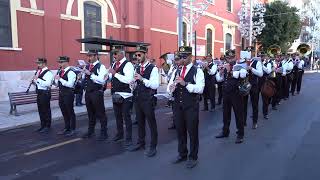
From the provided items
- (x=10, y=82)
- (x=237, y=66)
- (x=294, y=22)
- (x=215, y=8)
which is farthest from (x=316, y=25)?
(x=237, y=66)

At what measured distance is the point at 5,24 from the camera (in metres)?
16.5

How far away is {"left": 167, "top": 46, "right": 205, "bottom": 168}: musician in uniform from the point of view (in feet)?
21.9

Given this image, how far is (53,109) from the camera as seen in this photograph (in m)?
14.3

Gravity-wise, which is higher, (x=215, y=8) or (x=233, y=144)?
(x=215, y=8)

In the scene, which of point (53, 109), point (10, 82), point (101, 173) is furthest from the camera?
point (10, 82)

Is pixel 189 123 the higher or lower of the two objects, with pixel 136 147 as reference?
higher

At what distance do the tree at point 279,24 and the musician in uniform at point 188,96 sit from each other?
117 ft

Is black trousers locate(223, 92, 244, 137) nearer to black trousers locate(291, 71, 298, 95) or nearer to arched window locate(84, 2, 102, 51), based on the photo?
black trousers locate(291, 71, 298, 95)

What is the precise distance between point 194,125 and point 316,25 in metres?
62.1

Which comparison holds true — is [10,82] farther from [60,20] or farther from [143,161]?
A: [143,161]

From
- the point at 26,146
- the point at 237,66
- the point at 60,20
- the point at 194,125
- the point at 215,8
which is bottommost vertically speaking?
the point at 26,146

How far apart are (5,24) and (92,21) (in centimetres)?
531

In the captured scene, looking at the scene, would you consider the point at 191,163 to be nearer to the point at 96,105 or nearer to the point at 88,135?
the point at 96,105

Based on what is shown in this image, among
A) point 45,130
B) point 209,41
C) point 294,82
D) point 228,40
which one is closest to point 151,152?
point 45,130
